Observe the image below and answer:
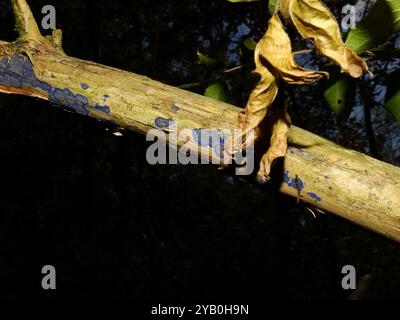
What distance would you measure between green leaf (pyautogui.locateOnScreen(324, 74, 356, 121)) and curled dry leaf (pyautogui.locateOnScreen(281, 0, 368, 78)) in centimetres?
30

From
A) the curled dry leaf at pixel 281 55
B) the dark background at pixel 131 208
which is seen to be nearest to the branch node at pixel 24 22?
the curled dry leaf at pixel 281 55

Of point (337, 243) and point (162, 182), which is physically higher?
point (162, 182)

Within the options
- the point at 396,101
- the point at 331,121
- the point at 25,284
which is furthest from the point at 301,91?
the point at 396,101

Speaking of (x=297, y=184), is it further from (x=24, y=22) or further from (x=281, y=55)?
(x=24, y=22)

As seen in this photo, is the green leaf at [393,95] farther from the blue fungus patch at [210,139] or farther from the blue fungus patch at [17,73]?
the blue fungus patch at [17,73]

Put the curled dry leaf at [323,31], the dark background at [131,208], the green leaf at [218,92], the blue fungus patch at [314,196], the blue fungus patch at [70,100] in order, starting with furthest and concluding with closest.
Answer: the dark background at [131,208], the green leaf at [218,92], the blue fungus patch at [70,100], the blue fungus patch at [314,196], the curled dry leaf at [323,31]

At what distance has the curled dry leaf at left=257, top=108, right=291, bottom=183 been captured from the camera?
72cm

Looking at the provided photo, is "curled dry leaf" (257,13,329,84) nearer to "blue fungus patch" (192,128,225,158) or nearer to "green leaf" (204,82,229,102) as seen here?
"blue fungus patch" (192,128,225,158)

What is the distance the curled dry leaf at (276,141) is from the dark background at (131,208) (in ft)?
9.58

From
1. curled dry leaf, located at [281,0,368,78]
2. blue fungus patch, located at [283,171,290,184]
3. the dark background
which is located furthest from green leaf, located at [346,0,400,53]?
the dark background

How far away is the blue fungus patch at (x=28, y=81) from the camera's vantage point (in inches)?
33.7

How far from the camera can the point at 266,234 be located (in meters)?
4.92
